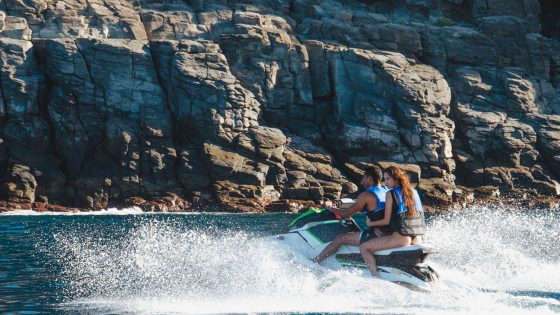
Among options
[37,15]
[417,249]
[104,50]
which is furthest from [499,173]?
[417,249]

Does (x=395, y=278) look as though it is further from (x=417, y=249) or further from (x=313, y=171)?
(x=313, y=171)

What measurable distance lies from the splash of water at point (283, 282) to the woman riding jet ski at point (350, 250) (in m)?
0.25

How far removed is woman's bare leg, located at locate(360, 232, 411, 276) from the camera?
13.0m

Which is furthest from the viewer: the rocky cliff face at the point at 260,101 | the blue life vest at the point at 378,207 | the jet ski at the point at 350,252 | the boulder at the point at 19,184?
the rocky cliff face at the point at 260,101

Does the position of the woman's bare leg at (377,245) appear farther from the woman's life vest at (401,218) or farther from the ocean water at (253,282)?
the ocean water at (253,282)

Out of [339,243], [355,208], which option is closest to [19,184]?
[339,243]

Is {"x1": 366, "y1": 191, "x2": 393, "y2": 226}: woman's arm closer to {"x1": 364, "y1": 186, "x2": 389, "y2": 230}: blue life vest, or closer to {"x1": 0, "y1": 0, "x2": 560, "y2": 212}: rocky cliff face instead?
{"x1": 364, "y1": 186, "x2": 389, "y2": 230}: blue life vest

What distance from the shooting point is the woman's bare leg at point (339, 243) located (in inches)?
537

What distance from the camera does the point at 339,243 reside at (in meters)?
13.7

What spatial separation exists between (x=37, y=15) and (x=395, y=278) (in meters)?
51.2

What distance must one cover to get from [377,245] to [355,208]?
0.95m

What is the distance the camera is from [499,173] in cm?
5756

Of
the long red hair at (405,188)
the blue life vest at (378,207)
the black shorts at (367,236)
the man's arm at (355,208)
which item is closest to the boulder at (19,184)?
the man's arm at (355,208)

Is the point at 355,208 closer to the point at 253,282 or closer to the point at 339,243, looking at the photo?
the point at 339,243
